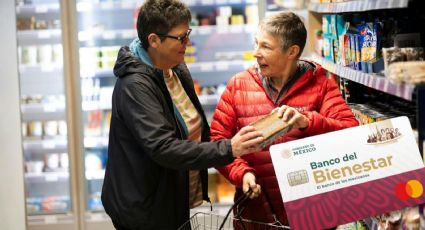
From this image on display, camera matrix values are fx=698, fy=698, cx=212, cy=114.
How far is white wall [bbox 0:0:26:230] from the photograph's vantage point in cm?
406

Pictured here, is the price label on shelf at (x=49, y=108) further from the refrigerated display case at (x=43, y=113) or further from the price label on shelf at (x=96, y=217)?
the price label on shelf at (x=96, y=217)

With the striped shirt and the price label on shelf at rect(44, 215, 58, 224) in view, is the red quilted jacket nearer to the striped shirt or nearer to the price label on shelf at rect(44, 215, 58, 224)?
the striped shirt

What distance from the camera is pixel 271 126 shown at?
2.26m

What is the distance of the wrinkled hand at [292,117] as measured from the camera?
2.27 metres

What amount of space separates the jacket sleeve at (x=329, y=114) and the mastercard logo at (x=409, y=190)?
0.48m

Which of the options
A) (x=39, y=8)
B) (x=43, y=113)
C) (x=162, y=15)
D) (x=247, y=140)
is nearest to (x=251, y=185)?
(x=247, y=140)

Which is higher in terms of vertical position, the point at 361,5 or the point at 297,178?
the point at 361,5

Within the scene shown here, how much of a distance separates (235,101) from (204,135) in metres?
0.24

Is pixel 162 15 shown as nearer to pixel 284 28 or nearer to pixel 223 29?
pixel 284 28

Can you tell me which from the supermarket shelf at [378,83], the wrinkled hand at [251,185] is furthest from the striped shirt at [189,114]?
the supermarket shelf at [378,83]

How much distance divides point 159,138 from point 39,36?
320cm

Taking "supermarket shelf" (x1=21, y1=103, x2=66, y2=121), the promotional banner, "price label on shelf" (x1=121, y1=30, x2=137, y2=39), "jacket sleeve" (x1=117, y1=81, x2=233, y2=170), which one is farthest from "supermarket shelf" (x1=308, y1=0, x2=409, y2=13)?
"supermarket shelf" (x1=21, y1=103, x2=66, y2=121)

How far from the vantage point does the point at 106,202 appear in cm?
271

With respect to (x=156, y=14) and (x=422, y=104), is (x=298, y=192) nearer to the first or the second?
(x=422, y=104)
